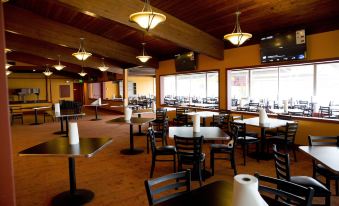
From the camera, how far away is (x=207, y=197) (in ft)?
5.49

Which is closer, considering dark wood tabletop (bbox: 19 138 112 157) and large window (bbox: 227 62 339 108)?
dark wood tabletop (bbox: 19 138 112 157)

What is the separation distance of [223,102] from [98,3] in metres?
4.49

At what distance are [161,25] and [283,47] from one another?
2882 mm

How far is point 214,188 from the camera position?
182 cm

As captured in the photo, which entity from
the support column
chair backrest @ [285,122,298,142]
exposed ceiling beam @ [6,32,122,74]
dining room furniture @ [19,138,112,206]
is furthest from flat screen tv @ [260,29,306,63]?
exposed ceiling beam @ [6,32,122,74]

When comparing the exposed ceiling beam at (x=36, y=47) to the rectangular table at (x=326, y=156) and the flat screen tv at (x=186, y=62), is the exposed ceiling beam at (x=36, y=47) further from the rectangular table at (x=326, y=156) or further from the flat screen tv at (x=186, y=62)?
the rectangular table at (x=326, y=156)

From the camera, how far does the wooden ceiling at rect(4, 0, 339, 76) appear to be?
4.62 meters

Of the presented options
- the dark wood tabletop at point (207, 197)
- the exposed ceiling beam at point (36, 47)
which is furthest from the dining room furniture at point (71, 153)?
the exposed ceiling beam at point (36, 47)

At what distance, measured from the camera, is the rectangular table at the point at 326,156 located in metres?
2.22

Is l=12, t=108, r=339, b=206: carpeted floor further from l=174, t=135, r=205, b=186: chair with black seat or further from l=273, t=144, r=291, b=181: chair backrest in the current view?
l=273, t=144, r=291, b=181: chair backrest

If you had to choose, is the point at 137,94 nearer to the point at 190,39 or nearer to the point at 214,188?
the point at 190,39

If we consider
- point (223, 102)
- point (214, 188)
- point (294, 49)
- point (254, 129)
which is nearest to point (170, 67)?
point (223, 102)

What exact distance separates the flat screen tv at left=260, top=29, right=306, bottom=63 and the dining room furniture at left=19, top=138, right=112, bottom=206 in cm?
447

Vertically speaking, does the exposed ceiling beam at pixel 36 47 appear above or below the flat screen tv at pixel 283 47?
above
